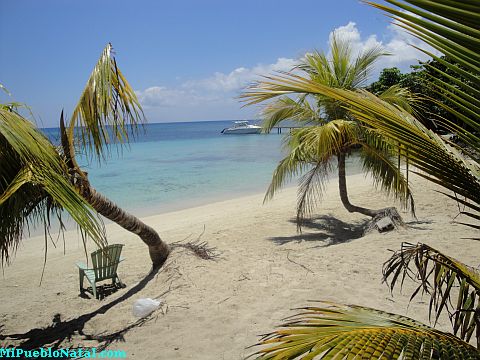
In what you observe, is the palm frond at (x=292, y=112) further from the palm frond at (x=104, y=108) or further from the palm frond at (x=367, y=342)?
the palm frond at (x=367, y=342)

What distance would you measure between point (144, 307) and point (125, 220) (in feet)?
4.18

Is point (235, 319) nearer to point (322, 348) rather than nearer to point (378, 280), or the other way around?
point (378, 280)

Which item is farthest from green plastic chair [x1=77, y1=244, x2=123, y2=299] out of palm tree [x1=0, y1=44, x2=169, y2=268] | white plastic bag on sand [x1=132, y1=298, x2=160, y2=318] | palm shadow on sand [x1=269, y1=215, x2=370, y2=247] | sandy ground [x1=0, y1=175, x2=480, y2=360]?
palm shadow on sand [x1=269, y1=215, x2=370, y2=247]

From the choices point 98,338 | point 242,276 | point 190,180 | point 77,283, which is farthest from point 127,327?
point 190,180

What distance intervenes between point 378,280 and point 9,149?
4.20m

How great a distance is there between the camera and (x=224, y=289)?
4629 millimetres

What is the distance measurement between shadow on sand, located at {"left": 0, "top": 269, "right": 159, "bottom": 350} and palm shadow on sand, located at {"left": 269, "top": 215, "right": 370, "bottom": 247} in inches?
132

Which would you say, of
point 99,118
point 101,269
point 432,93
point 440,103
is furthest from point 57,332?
point 432,93

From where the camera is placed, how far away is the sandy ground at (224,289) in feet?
12.1

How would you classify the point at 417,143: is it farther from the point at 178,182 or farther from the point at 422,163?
Result: the point at 178,182

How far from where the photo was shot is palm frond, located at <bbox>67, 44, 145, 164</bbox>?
3283 mm

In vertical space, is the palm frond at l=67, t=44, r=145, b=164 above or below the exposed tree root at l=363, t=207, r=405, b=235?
above

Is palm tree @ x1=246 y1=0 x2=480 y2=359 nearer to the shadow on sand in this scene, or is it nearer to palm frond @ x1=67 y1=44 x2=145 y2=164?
palm frond @ x1=67 y1=44 x2=145 y2=164

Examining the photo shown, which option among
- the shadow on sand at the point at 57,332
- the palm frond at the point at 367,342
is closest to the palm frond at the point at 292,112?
the shadow on sand at the point at 57,332
